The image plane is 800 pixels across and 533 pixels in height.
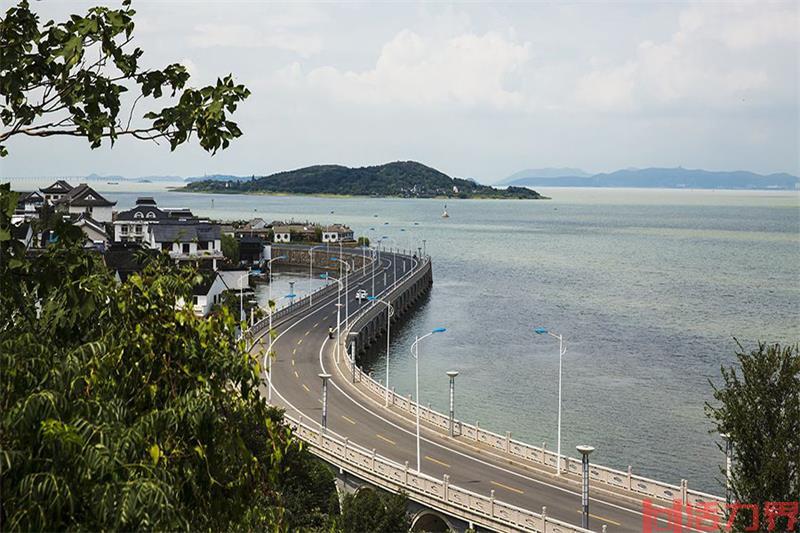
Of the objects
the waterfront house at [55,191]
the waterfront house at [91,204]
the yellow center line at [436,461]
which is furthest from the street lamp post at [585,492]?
the waterfront house at [55,191]

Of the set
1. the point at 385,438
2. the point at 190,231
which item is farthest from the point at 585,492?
the point at 190,231

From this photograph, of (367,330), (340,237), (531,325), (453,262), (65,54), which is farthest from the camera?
(340,237)

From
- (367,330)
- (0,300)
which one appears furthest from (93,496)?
(367,330)

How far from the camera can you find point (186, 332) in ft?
25.2

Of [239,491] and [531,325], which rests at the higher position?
[239,491]

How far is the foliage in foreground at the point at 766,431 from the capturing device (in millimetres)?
20281

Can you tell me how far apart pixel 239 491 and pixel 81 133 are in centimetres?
354

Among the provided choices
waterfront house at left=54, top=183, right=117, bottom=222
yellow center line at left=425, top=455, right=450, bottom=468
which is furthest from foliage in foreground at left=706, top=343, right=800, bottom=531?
waterfront house at left=54, top=183, right=117, bottom=222

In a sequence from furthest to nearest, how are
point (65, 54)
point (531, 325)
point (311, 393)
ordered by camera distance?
point (531, 325) < point (311, 393) < point (65, 54)

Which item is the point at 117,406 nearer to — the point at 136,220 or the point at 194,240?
the point at 194,240

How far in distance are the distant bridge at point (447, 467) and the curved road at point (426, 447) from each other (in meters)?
0.04

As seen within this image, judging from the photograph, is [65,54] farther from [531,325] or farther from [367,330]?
[531,325]

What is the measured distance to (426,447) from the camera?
39.5m

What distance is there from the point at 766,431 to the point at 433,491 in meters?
14.0
